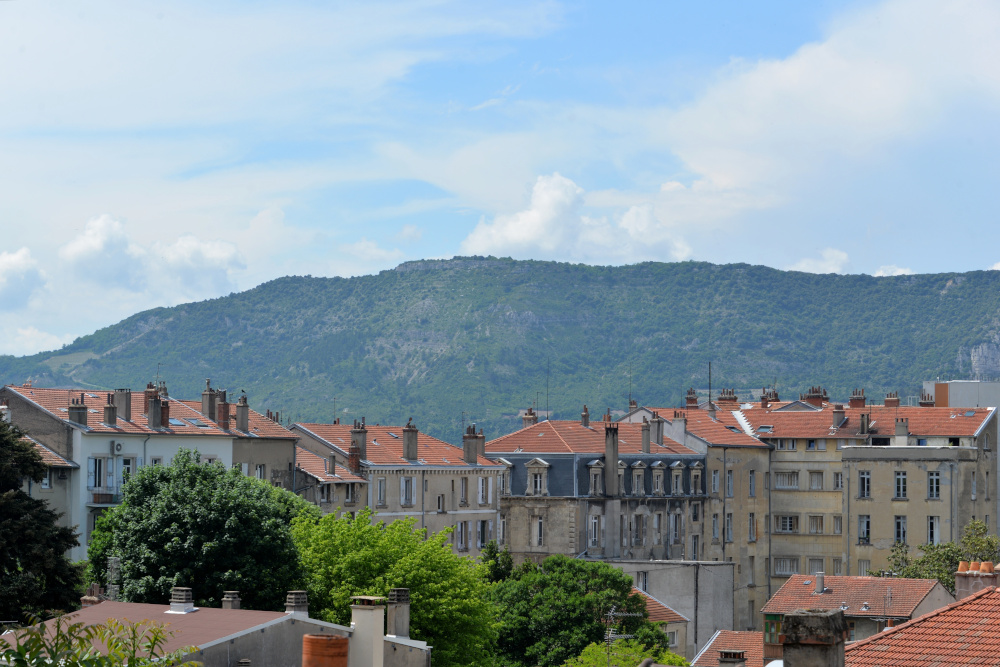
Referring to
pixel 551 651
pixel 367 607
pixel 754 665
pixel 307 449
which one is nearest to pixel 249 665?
pixel 367 607

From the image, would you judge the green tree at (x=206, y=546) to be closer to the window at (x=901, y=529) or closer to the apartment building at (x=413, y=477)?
the apartment building at (x=413, y=477)

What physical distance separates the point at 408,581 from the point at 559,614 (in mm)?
10916

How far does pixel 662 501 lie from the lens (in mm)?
98250

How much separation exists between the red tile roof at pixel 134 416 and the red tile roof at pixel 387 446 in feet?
16.7

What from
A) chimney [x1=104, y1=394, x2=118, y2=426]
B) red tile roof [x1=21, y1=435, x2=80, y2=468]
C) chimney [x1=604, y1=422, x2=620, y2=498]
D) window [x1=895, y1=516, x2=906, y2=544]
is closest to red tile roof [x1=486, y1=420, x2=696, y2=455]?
chimney [x1=604, y1=422, x2=620, y2=498]

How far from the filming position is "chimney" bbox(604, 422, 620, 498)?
95.1 m

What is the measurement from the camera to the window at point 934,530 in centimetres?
9706

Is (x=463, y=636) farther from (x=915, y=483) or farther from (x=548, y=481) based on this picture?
(x=915, y=483)

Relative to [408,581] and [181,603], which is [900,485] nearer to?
[408,581]

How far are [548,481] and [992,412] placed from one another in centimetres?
3232

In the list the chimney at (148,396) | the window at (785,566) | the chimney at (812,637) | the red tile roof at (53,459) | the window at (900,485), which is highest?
the chimney at (148,396)

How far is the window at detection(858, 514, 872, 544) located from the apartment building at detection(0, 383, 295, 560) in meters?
42.0

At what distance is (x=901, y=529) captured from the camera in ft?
324

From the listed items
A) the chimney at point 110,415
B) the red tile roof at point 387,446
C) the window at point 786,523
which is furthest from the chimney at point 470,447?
the chimney at point 110,415
